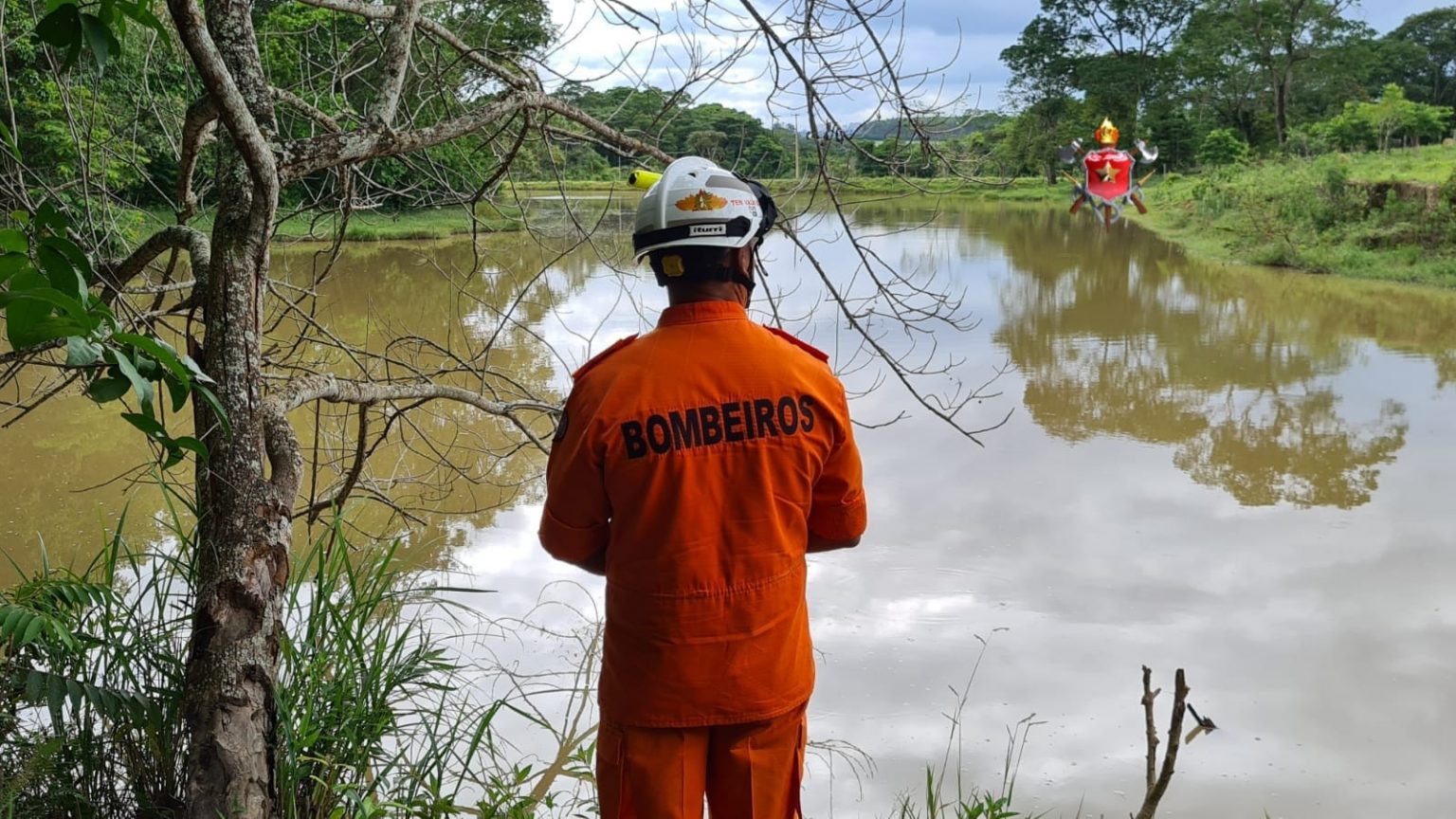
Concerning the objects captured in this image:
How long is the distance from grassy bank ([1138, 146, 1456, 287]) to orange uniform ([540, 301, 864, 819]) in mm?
14545

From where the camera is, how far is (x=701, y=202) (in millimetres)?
1482

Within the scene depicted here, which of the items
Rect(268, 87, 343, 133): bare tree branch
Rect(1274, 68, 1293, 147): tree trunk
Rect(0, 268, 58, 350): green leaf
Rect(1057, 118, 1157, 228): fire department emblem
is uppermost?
Rect(1274, 68, 1293, 147): tree trunk

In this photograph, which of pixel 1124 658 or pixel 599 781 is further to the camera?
pixel 1124 658

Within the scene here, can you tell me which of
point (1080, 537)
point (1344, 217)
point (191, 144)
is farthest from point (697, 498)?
point (1344, 217)

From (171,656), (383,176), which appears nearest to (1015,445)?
(383,176)

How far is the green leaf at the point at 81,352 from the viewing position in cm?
85

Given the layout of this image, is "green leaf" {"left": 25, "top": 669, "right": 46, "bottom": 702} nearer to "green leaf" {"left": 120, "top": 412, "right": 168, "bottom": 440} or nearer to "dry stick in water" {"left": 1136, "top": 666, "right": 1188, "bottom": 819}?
"green leaf" {"left": 120, "top": 412, "right": 168, "bottom": 440}

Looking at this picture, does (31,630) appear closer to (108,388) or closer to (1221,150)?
(108,388)

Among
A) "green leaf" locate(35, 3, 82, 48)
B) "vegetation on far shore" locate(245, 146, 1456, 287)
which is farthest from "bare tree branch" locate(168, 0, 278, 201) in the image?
"vegetation on far shore" locate(245, 146, 1456, 287)

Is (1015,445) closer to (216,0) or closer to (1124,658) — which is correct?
(1124,658)

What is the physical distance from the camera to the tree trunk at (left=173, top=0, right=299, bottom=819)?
6.03 ft

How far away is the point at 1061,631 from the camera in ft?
17.0

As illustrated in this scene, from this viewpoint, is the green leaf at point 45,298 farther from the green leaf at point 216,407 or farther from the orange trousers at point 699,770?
the orange trousers at point 699,770

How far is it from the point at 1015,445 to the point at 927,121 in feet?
19.2
